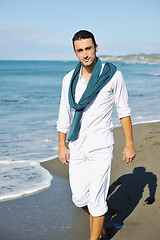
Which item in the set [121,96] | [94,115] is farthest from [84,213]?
[121,96]

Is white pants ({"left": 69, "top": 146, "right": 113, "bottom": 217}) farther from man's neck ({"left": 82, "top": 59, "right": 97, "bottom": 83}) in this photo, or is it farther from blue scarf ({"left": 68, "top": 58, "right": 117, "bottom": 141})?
man's neck ({"left": 82, "top": 59, "right": 97, "bottom": 83})

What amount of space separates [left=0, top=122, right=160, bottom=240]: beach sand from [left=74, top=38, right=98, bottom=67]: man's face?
5.84ft

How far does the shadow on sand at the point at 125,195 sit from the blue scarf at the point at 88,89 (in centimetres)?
126

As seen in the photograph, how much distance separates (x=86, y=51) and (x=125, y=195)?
2253 millimetres

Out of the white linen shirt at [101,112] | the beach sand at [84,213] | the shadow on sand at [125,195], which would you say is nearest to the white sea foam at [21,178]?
the beach sand at [84,213]

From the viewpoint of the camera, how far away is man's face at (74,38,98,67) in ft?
9.55

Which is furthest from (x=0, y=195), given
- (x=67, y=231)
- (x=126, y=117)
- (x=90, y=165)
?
(x=126, y=117)

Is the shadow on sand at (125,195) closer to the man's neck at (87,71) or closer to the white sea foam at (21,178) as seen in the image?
the white sea foam at (21,178)

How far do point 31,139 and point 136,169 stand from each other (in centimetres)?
334

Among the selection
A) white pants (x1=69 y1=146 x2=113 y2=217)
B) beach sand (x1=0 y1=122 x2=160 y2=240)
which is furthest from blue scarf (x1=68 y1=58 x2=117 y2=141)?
beach sand (x1=0 y1=122 x2=160 y2=240)

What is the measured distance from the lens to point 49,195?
4.51m

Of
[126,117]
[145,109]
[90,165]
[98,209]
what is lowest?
[145,109]

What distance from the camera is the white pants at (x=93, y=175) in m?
2.95

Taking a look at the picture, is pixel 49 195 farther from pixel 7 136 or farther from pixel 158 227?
pixel 7 136
